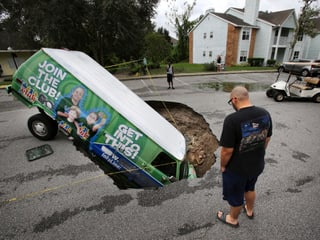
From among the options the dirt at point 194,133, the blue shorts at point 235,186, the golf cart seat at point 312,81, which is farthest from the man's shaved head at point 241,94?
the golf cart seat at point 312,81

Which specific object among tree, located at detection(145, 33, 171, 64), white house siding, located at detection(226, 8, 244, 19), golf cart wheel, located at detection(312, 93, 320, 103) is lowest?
golf cart wheel, located at detection(312, 93, 320, 103)

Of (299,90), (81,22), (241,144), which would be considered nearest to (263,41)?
(299,90)

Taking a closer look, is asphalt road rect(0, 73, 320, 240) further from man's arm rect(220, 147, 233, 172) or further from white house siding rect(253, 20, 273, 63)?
white house siding rect(253, 20, 273, 63)

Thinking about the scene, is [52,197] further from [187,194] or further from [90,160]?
[187,194]

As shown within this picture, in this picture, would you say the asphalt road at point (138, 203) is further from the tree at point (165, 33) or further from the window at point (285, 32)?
the tree at point (165, 33)

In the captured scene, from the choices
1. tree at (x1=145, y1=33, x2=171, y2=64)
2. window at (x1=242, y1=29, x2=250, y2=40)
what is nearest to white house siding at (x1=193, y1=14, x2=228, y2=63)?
window at (x1=242, y1=29, x2=250, y2=40)

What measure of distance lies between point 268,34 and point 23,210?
31.4 m

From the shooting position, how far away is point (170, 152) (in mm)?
3295

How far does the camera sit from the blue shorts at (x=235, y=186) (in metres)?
2.17

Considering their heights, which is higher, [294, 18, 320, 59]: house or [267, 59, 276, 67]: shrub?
[294, 18, 320, 59]: house

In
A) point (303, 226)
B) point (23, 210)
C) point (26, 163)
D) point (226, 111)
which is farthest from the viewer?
point (226, 111)

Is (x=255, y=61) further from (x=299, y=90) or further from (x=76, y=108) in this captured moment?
(x=76, y=108)

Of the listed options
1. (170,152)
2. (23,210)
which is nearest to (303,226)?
(170,152)

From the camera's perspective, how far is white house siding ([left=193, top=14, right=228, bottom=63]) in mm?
26062
